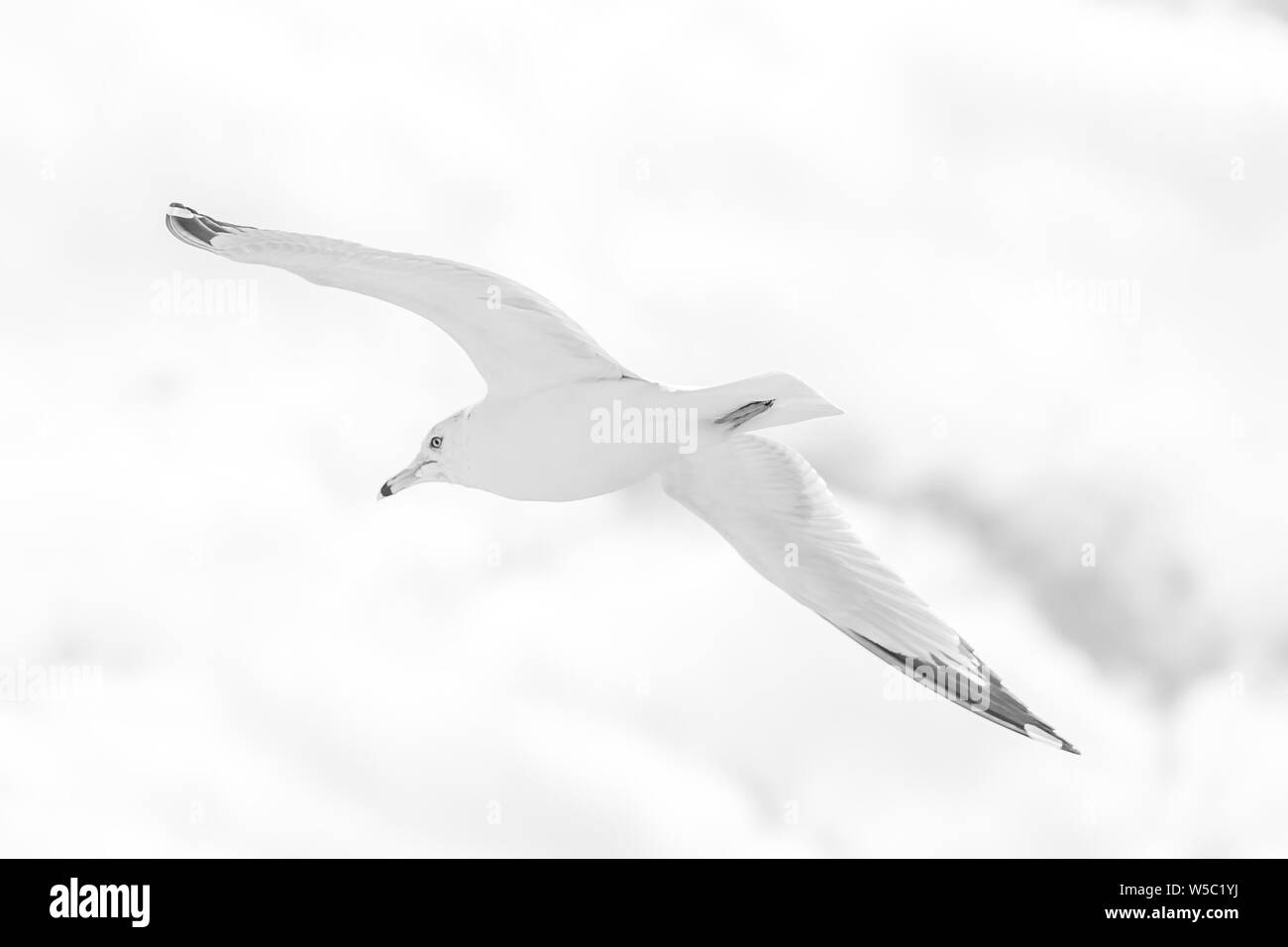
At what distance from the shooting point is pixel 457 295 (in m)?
6.94

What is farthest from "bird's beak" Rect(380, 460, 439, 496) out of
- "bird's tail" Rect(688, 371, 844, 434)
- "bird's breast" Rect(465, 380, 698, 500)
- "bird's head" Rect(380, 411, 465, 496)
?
"bird's tail" Rect(688, 371, 844, 434)

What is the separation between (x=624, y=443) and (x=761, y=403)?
71cm

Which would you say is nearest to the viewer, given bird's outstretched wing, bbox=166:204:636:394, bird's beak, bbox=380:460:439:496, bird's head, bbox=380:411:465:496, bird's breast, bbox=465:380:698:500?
bird's outstretched wing, bbox=166:204:636:394

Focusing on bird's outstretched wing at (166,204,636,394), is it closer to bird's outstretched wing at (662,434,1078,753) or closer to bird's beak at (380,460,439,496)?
bird's beak at (380,460,439,496)

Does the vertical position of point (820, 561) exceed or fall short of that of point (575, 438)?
it falls short

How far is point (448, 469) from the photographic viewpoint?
25.6 feet

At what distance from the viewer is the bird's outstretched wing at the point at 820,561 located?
25.4 feet

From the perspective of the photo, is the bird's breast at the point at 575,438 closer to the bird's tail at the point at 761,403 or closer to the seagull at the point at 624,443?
the seagull at the point at 624,443

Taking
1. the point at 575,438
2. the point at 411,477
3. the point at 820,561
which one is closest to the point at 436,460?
the point at 411,477

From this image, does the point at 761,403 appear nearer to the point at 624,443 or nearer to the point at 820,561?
the point at 624,443

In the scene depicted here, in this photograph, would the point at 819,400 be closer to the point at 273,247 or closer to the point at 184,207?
the point at 273,247

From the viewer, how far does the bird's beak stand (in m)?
7.90

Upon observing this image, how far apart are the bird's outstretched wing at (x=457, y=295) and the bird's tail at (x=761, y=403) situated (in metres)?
0.41

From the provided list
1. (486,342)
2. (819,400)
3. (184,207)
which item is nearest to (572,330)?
(486,342)
